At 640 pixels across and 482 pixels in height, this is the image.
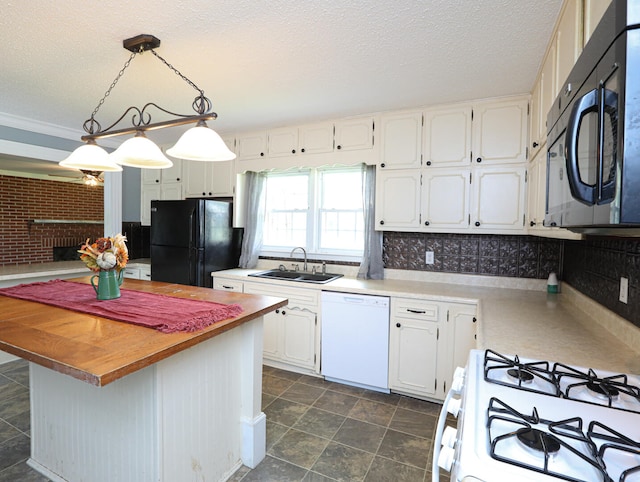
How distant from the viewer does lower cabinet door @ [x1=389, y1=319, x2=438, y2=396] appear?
259 cm

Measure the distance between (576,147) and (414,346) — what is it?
2.19m

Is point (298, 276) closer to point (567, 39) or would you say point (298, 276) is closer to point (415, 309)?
point (415, 309)

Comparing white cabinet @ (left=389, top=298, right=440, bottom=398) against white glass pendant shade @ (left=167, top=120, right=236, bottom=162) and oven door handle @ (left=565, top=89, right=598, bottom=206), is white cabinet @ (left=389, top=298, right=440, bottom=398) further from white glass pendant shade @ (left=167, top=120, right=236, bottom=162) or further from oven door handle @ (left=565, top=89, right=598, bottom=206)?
oven door handle @ (left=565, top=89, right=598, bottom=206)

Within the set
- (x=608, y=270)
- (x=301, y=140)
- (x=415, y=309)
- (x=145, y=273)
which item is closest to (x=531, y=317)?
(x=608, y=270)

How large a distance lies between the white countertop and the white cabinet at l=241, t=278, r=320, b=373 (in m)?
0.09

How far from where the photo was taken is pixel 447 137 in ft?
9.15

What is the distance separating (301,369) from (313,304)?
67 centimetres

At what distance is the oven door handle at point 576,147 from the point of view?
2.30 feet

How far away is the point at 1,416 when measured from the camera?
2383 mm

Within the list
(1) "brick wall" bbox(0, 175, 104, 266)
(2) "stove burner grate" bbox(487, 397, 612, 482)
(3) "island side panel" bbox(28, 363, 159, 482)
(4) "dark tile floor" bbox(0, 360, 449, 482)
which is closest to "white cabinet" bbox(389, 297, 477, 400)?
(4) "dark tile floor" bbox(0, 360, 449, 482)

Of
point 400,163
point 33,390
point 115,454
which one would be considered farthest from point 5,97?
point 400,163

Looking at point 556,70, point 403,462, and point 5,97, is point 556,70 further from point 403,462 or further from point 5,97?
point 5,97

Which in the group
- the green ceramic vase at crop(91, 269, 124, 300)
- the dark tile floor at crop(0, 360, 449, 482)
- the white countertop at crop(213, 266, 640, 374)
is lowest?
the dark tile floor at crop(0, 360, 449, 482)

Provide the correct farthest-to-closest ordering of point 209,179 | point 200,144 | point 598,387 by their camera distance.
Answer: point 209,179, point 200,144, point 598,387
